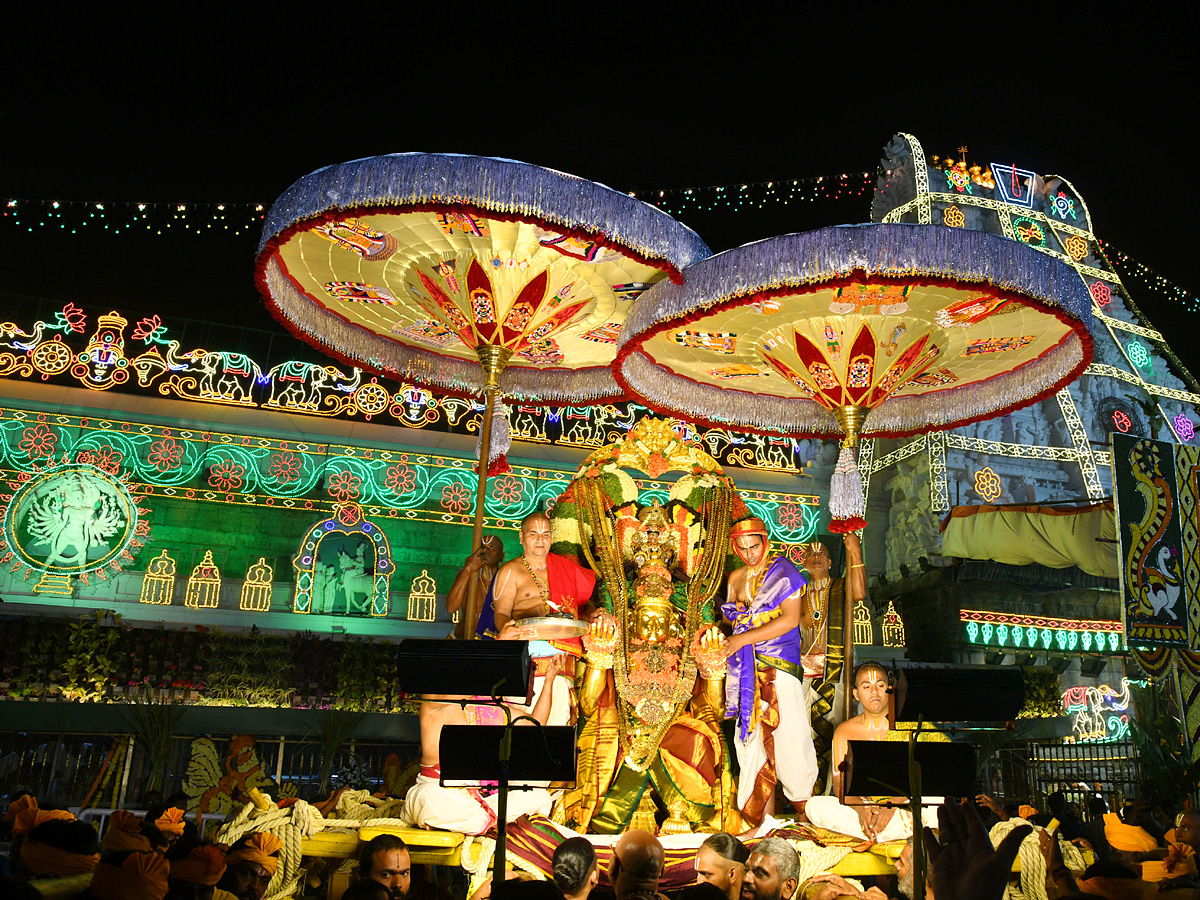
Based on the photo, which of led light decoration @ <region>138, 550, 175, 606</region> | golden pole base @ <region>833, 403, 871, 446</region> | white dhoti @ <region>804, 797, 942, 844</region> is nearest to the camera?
white dhoti @ <region>804, 797, 942, 844</region>

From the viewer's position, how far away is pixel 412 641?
5.15m

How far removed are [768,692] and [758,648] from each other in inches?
12.8

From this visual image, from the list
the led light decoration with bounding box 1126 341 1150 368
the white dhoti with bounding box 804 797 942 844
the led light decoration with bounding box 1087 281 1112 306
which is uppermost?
the led light decoration with bounding box 1087 281 1112 306

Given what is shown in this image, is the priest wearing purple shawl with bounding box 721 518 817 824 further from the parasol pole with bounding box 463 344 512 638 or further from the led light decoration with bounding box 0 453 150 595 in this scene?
the led light decoration with bounding box 0 453 150 595

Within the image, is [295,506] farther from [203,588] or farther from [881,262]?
[881,262]

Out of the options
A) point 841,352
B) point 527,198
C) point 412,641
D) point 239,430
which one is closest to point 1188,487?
point 841,352

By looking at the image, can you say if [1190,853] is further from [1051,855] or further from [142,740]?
[142,740]

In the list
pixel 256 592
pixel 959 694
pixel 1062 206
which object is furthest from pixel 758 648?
pixel 1062 206

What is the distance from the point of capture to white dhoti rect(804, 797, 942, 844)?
621cm

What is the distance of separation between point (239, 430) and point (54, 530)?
3124 mm

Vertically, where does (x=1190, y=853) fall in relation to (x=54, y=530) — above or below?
below

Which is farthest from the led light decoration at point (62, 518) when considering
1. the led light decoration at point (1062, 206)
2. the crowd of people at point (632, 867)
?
the led light decoration at point (1062, 206)

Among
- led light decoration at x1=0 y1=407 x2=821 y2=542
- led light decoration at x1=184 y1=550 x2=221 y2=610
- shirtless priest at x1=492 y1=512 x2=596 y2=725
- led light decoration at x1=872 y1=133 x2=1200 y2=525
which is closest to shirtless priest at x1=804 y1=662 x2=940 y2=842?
shirtless priest at x1=492 y1=512 x2=596 y2=725

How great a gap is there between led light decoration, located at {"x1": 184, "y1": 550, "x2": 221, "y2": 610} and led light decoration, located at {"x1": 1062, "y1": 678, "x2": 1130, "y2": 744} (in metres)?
17.1
